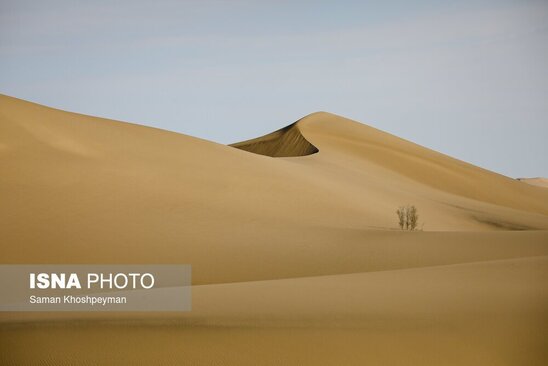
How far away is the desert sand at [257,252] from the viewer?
41.7ft

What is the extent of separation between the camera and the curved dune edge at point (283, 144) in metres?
65.4

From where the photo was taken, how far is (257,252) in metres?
24.0

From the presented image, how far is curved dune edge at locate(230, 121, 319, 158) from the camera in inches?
2573

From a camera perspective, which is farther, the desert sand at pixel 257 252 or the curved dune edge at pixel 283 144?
the curved dune edge at pixel 283 144

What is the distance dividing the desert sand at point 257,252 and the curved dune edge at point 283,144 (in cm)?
1059

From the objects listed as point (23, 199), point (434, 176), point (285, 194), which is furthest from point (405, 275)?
point (434, 176)

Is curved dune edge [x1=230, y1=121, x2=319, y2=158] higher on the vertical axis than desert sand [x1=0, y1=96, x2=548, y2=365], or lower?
higher

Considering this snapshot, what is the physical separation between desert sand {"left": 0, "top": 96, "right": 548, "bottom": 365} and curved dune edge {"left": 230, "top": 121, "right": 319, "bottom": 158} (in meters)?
10.6

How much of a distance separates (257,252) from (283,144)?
45.3m

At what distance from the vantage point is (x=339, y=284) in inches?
680

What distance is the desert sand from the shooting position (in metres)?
12.7

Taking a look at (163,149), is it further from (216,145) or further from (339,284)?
(339,284)

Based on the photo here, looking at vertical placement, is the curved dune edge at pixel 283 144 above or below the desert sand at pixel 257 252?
above

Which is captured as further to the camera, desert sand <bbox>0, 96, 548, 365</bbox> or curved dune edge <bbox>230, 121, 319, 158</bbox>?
curved dune edge <bbox>230, 121, 319, 158</bbox>
